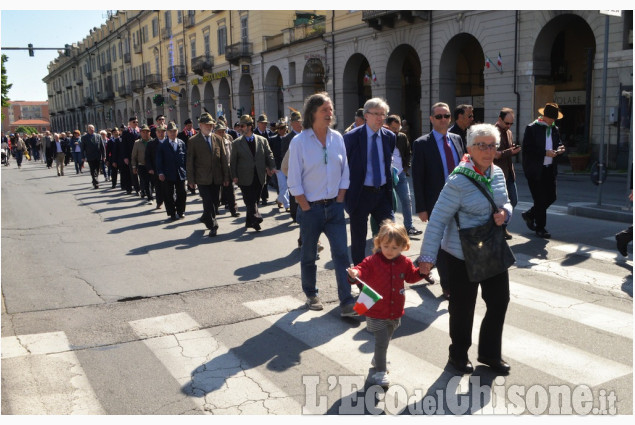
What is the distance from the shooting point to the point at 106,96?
246ft

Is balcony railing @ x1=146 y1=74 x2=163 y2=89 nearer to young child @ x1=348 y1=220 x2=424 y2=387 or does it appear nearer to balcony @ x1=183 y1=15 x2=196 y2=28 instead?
balcony @ x1=183 y1=15 x2=196 y2=28

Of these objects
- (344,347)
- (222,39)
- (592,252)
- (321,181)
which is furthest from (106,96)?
(344,347)

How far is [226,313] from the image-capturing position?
5.43 metres

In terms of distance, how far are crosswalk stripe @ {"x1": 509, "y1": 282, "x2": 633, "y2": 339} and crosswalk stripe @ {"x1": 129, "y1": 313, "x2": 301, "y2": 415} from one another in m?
2.73

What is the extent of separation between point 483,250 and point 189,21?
48.6 m

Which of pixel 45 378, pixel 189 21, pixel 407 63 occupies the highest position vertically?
pixel 189 21

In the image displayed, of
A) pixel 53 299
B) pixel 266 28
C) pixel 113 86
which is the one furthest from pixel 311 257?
pixel 113 86

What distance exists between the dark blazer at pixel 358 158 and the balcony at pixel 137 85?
59244 mm

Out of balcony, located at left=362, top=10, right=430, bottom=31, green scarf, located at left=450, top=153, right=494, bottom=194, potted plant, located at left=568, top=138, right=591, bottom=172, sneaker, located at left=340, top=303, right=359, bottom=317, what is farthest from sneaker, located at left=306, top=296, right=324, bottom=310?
balcony, located at left=362, top=10, right=430, bottom=31

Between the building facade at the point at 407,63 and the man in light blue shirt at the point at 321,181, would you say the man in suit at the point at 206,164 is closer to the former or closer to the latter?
the man in light blue shirt at the point at 321,181

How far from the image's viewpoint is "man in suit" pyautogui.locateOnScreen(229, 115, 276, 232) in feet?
31.4

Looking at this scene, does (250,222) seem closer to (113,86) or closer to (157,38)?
(157,38)

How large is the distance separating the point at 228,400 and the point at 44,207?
12.2 m

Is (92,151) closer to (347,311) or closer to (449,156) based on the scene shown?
(449,156)
